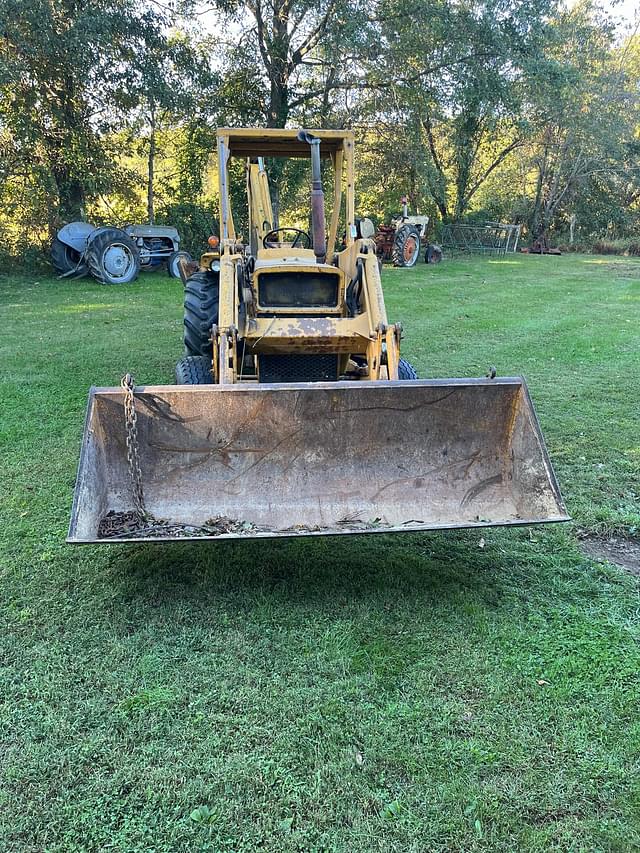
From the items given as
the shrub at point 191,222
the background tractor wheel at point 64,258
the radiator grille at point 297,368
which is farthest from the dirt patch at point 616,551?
the shrub at point 191,222

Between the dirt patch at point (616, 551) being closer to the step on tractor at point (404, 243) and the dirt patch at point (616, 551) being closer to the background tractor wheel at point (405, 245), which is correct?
the step on tractor at point (404, 243)

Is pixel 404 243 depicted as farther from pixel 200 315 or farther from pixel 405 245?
pixel 200 315

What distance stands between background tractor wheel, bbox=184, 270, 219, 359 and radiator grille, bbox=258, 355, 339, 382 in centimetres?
82

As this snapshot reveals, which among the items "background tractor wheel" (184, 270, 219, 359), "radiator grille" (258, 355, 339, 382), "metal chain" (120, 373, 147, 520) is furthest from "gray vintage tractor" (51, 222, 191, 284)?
"metal chain" (120, 373, 147, 520)

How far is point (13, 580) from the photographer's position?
3.06 meters

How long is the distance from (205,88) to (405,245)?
6.37 metres

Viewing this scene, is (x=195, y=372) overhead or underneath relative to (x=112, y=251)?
overhead

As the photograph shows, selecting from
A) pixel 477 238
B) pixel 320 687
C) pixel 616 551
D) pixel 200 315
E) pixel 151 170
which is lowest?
pixel 477 238

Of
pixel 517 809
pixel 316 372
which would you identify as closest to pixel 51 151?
pixel 316 372

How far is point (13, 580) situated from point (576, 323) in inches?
349

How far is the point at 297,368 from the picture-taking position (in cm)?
477

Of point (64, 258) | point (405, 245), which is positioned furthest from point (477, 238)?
point (64, 258)

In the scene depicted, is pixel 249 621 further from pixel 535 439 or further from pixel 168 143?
pixel 168 143

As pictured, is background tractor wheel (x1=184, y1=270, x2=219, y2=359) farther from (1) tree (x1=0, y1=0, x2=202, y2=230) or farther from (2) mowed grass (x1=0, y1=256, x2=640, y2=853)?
(1) tree (x1=0, y1=0, x2=202, y2=230)
